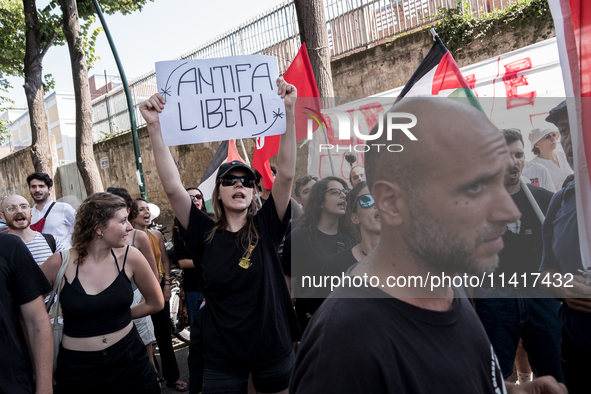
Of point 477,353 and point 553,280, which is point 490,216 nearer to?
point 477,353

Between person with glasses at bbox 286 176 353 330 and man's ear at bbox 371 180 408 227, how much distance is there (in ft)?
0.37

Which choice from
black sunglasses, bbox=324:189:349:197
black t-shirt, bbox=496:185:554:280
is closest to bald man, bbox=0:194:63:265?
black sunglasses, bbox=324:189:349:197

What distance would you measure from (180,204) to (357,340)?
5.75ft

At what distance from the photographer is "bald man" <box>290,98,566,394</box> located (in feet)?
2.73

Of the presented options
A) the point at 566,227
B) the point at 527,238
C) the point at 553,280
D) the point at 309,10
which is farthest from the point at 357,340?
the point at 309,10

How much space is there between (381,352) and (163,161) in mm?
1844

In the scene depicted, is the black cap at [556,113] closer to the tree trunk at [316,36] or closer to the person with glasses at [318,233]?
the person with glasses at [318,233]

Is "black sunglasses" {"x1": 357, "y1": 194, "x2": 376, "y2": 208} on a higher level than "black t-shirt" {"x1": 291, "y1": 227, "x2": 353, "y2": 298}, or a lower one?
higher

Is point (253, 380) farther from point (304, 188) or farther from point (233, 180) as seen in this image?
point (304, 188)

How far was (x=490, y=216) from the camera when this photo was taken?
2.76ft

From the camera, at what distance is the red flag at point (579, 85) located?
4.79 feet

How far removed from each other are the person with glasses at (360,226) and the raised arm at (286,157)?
4.02 ft

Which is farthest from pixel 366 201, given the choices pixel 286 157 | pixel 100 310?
pixel 100 310

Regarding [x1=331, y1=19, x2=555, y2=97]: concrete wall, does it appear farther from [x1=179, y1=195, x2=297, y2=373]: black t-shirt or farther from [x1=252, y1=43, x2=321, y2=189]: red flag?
[x1=179, y1=195, x2=297, y2=373]: black t-shirt
